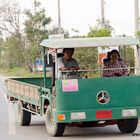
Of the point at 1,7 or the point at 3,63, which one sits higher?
the point at 1,7

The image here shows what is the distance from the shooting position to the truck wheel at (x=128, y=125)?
44.4ft

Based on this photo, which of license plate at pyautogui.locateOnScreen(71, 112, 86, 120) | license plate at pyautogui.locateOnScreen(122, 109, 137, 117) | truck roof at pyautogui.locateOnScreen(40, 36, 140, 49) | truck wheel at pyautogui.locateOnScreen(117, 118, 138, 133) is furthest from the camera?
truck wheel at pyautogui.locateOnScreen(117, 118, 138, 133)

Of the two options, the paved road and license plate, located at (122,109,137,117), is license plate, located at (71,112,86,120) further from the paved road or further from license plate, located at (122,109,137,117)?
license plate, located at (122,109,137,117)

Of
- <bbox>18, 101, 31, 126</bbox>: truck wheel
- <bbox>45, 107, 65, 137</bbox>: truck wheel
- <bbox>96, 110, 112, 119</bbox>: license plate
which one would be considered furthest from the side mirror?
<bbox>18, 101, 31, 126</bbox>: truck wheel

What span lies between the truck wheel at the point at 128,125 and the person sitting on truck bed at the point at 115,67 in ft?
3.66

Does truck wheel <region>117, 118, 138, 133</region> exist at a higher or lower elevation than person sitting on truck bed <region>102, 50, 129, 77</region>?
lower

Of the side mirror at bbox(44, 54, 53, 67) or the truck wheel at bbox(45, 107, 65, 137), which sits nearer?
the truck wheel at bbox(45, 107, 65, 137)

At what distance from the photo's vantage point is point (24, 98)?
15.2 m

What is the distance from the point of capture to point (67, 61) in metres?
13.2

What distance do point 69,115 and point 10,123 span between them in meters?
4.43

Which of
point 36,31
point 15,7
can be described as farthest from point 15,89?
point 15,7

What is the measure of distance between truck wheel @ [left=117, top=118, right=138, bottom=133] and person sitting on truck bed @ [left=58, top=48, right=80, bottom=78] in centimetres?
167

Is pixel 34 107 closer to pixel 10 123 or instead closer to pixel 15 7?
pixel 10 123

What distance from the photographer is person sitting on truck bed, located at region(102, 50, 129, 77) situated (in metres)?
13.1
